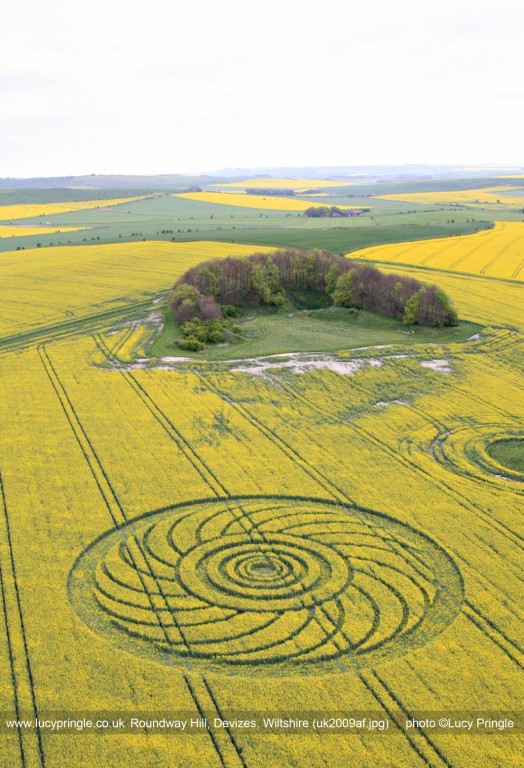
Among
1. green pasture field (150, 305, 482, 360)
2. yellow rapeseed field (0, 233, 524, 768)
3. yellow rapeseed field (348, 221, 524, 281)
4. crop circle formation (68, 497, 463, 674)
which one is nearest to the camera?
yellow rapeseed field (0, 233, 524, 768)

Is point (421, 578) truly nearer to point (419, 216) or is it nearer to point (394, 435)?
point (394, 435)

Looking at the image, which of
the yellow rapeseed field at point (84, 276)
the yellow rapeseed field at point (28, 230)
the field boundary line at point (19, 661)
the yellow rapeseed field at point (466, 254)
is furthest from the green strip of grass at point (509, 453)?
the yellow rapeseed field at point (28, 230)

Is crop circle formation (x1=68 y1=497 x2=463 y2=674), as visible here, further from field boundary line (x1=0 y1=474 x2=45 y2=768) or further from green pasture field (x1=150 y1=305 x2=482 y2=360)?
green pasture field (x1=150 y1=305 x2=482 y2=360)

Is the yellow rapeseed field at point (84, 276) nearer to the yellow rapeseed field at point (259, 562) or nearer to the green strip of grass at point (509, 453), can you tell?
the yellow rapeseed field at point (259, 562)

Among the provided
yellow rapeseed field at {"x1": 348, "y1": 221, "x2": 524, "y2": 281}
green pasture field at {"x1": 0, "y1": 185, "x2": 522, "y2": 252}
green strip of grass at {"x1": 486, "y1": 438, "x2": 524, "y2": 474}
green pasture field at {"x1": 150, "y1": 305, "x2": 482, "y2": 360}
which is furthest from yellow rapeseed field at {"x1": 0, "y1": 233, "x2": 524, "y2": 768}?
green pasture field at {"x1": 0, "y1": 185, "x2": 522, "y2": 252}

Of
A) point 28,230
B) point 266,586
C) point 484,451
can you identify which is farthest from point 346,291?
point 28,230

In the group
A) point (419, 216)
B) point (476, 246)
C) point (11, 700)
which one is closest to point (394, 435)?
point (11, 700)
